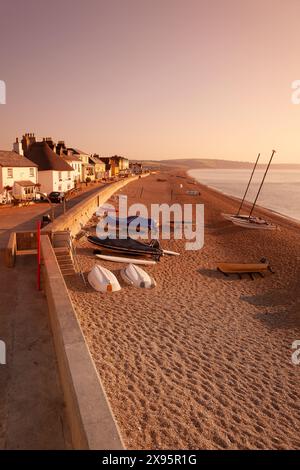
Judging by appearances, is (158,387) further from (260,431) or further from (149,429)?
(260,431)

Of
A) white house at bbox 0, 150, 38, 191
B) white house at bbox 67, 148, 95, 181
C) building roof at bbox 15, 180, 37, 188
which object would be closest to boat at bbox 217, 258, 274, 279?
white house at bbox 0, 150, 38, 191

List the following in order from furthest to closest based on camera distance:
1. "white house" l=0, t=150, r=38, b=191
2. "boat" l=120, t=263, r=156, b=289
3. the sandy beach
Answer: "white house" l=0, t=150, r=38, b=191
"boat" l=120, t=263, r=156, b=289
the sandy beach

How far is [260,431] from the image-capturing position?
7414 millimetres

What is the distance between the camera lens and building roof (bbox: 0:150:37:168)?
3266cm

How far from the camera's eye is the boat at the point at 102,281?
14.6m

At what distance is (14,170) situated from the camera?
110ft

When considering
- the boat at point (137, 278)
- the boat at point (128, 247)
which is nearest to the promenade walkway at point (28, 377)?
the boat at point (137, 278)

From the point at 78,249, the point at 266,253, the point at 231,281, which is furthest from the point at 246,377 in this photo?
the point at 266,253

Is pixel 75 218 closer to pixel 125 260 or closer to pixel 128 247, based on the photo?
pixel 128 247

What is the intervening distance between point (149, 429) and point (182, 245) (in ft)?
60.4

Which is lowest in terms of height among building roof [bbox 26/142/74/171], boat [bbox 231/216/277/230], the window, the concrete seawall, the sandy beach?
the sandy beach

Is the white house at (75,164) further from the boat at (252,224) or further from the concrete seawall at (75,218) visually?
the boat at (252,224)

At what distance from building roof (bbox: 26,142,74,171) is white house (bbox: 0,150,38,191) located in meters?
4.77

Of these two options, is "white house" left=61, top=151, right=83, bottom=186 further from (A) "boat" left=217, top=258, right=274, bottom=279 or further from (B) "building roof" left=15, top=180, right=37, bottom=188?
(A) "boat" left=217, top=258, right=274, bottom=279
